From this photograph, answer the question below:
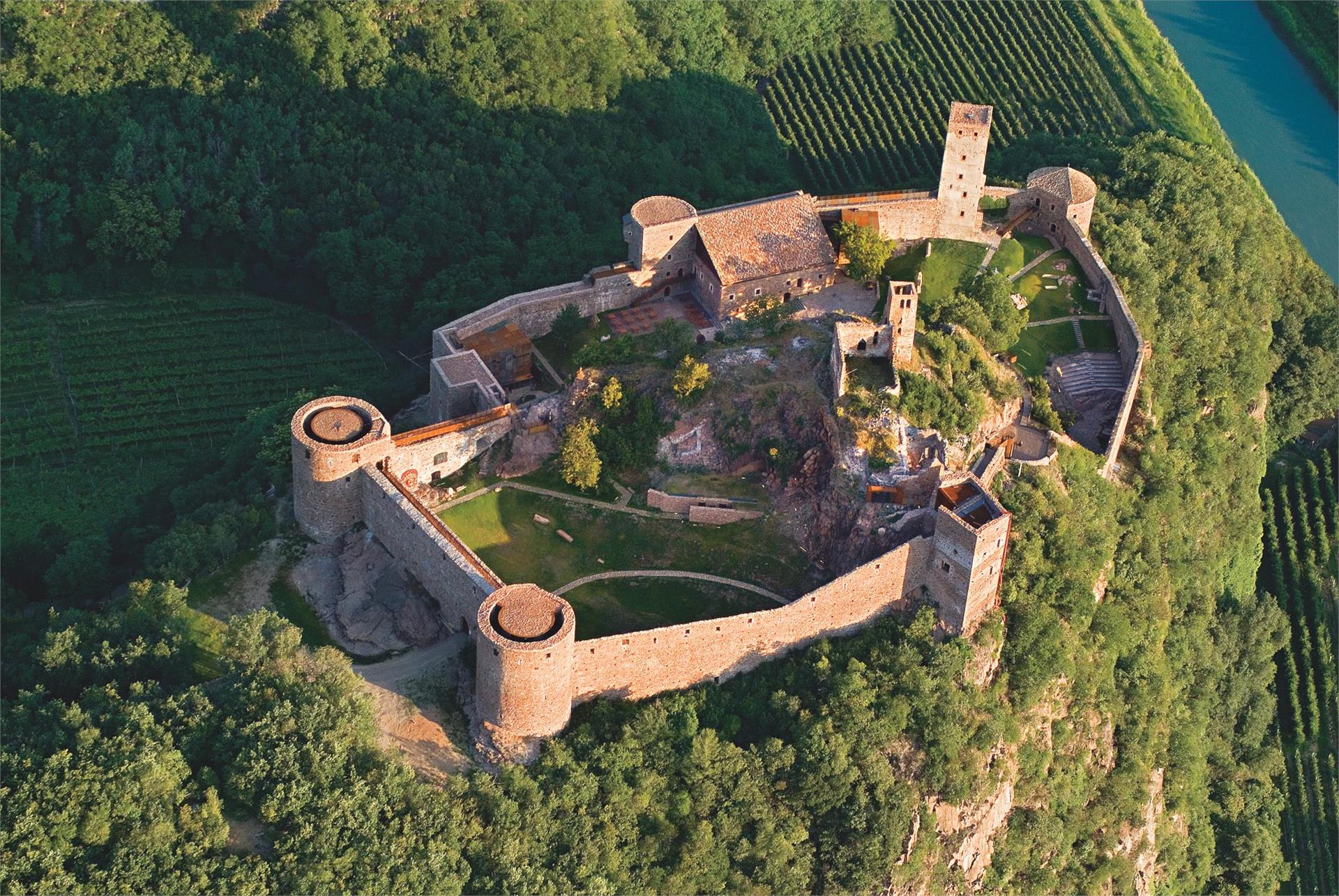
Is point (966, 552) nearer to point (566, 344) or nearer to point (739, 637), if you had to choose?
point (739, 637)

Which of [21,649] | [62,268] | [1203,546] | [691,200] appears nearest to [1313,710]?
[1203,546]

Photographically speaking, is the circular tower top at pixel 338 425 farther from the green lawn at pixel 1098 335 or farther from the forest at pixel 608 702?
the green lawn at pixel 1098 335

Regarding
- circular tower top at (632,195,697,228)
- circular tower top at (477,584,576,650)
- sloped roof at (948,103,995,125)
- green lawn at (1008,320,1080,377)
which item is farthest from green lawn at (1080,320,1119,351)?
circular tower top at (477,584,576,650)

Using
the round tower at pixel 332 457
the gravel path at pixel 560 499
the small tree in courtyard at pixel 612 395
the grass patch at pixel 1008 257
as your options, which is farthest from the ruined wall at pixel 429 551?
the grass patch at pixel 1008 257

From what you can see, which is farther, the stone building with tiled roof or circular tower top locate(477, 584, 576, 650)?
the stone building with tiled roof

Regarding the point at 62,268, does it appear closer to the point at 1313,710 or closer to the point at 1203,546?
the point at 1203,546

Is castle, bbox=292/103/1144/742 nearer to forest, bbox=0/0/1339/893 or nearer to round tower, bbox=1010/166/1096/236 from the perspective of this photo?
round tower, bbox=1010/166/1096/236
